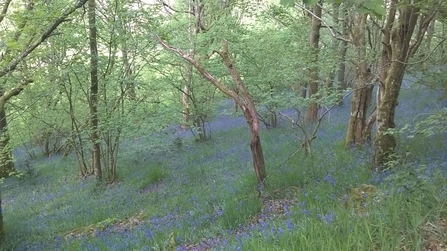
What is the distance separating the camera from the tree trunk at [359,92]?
25.8 feet

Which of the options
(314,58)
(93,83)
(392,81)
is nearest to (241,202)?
(392,81)

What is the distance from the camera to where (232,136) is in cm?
1510

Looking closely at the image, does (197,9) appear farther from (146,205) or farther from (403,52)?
(403,52)

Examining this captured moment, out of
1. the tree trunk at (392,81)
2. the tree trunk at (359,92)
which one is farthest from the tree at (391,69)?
the tree trunk at (359,92)

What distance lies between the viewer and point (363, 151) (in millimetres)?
7508

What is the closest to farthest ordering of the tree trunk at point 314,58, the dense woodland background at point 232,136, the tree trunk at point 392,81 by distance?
1. the dense woodland background at point 232,136
2. the tree trunk at point 392,81
3. the tree trunk at point 314,58

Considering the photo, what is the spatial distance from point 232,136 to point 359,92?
7.62 meters

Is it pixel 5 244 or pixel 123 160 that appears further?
pixel 123 160

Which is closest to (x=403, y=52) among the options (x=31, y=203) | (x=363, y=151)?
(x=363, y=151)

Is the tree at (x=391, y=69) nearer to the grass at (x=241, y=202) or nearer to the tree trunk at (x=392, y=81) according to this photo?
the tree trunk at (x=392, y=81)

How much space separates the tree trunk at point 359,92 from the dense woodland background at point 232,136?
0.03m

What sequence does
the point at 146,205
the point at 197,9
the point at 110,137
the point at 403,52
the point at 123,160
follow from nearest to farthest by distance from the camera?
the point at 403,52 → the point at 146,205 → the point at 110,137 → the point at 123,160 → the point at 197,9

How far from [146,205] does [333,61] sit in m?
5.97

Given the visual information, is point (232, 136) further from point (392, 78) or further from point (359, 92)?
point (392, 78)
